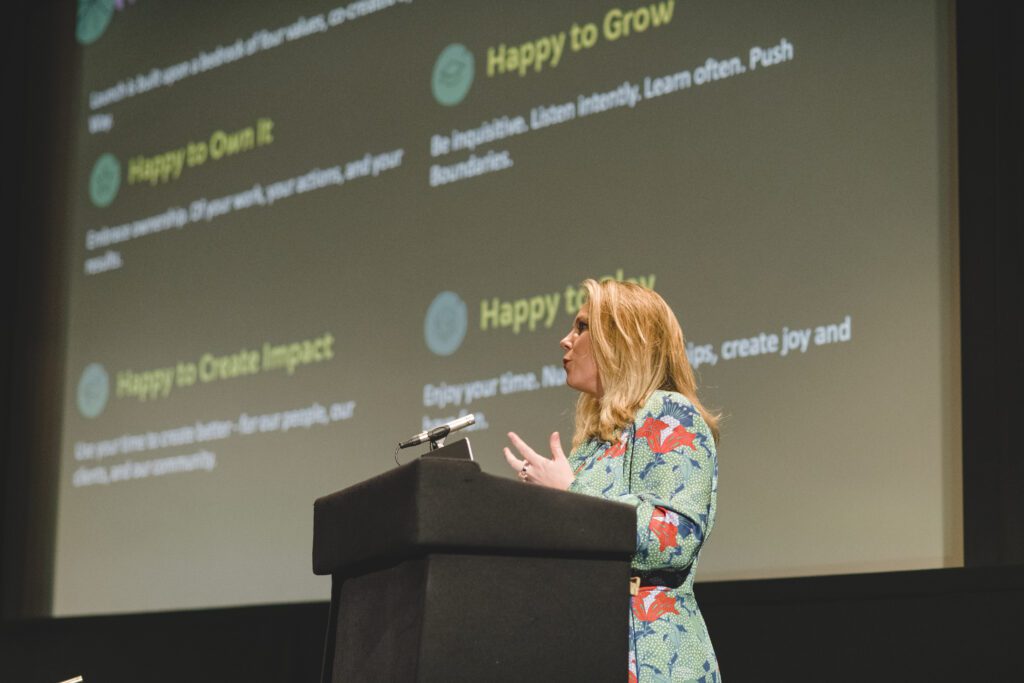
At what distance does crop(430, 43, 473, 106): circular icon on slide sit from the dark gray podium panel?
2.65 m

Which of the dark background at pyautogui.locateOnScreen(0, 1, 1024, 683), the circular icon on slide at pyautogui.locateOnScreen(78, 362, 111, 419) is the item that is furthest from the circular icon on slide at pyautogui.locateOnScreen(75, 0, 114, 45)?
the dark background at pyautogui.locateOnScreen(0, 1, 1024, 683)

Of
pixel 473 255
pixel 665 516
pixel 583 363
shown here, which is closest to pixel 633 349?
pixel 583 363

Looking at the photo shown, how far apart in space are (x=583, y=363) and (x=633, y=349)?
0.30ft

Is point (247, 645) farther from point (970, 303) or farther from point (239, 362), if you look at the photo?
point (970, 303)

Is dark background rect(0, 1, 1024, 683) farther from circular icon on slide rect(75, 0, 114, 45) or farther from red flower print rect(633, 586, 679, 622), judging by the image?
circular icon on slide rect(75, 0, 114, 45)

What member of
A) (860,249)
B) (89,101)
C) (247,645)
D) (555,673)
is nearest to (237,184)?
(89,101)

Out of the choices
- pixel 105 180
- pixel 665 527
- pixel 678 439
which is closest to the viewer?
pixel 665 527

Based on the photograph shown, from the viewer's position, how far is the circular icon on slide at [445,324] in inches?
163

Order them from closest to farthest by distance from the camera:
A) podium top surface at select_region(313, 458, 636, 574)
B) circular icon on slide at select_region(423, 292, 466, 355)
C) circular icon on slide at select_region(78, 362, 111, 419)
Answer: podium top surface at select_region(313, 458, 636, 574)
circular icon on slide at select_region(423, 292, 466, 355)
circular icon on slide at select_region(78, 362, 111, 419)

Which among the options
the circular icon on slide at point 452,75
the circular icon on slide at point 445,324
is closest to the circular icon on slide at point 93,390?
the circular icon on slide at point 445,324

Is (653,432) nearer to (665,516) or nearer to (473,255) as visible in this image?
(665,516)

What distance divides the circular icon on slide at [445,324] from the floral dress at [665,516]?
80.6 inches

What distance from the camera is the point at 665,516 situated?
1.92m

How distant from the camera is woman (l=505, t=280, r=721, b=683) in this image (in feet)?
6.38
